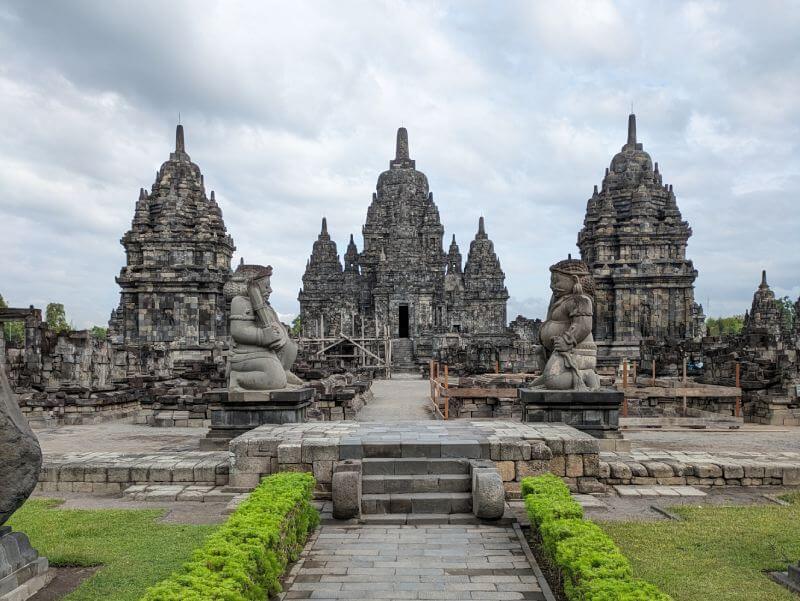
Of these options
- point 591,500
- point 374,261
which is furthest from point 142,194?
point 591,500

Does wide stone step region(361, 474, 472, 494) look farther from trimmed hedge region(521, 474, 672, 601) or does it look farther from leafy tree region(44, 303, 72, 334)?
leafy tree region(44, 303, 72, 334)

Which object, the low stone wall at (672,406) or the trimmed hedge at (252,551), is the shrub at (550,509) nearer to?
the trimmed hedge at (252,551)

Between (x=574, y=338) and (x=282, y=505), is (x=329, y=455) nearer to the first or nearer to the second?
(x=282, y=505)

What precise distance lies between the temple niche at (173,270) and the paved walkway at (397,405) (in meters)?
11.2

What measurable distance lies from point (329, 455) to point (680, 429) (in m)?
8.23

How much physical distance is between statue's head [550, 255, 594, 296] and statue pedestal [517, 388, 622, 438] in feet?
4.85

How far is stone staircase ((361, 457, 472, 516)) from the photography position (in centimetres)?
641

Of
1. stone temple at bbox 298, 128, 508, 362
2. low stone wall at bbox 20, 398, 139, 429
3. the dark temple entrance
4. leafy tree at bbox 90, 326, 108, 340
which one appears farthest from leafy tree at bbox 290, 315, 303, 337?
low stone wall at bbox 20, 398, 139, 429

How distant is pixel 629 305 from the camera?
1287 inches

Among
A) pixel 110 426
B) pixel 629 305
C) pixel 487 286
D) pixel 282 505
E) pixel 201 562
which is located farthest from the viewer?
pixel 487 286

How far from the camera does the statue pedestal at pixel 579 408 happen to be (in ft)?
29.5

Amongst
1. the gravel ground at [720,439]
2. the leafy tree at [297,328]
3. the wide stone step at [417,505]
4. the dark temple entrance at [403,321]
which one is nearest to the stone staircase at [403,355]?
the dark temple entrance at [403,321]

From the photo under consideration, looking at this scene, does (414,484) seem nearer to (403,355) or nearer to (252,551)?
(252,551)

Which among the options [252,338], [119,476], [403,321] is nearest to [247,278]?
[252,338]
